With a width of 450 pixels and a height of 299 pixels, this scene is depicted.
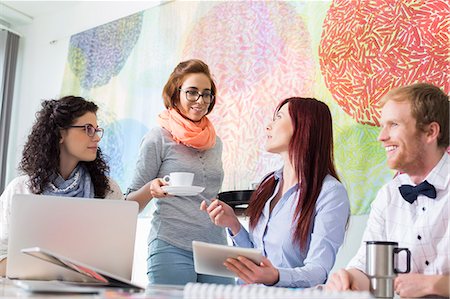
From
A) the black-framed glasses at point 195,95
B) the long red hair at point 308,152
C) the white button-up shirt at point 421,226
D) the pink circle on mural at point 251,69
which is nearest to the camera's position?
the white button-up shirt at point 421,226

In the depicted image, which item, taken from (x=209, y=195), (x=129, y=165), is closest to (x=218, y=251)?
(x=209, y=195)

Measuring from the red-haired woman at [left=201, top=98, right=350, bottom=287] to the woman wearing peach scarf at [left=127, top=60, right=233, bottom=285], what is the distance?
0.44 metres

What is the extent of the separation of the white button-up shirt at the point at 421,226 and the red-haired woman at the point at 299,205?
0.18 meters

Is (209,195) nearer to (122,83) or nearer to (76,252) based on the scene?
(76,252)

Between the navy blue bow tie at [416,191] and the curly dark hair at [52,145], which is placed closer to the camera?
the navy blue bow tie at [416,191]

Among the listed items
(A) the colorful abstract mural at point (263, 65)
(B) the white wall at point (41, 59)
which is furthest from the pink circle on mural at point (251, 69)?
(B) the white wall at point (41, 59)

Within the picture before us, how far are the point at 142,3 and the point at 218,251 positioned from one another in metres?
2.92

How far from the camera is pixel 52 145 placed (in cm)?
264

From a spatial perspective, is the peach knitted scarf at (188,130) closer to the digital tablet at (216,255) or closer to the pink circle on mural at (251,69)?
the pink circle on mural at (251,69)

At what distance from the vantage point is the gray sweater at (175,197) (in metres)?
2.64

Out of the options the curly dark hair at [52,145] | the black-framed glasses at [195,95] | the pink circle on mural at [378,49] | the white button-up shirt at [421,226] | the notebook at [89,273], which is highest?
the pink circle on mural at [378,49]

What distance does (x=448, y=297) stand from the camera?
5.03 ft

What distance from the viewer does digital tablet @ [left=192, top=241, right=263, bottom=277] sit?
5.10 feet

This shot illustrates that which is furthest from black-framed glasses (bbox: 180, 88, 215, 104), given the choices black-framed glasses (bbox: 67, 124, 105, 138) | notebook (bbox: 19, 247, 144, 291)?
notebook (bbox: 19, 247, 144, 291)
